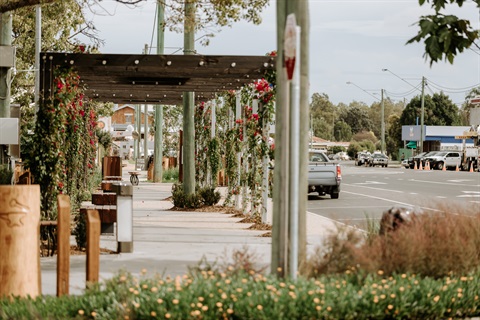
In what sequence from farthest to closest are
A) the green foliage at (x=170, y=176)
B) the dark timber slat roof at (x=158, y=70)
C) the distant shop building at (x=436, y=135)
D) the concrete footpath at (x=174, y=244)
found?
the distant shop building at (x=436, y=135)
the green foliage at (x=170, y=176)
the dark timber slat roof at (x=158, y=70)
the concrete footpath at (x=174, y=244)

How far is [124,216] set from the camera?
14336 millimetres

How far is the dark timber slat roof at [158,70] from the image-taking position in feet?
52.5

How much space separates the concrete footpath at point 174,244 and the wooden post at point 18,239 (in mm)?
543

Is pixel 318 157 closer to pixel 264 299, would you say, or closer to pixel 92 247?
pixel 92 247

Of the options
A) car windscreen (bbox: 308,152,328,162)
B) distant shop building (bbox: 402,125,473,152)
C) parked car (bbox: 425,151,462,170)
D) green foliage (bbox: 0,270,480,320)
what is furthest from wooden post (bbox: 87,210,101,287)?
distant shop building (bbox: 402,125,473,152)

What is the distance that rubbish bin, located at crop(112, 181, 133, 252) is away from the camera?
1424 cm

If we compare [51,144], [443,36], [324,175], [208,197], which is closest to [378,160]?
[324,175]

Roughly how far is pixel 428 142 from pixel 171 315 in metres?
110

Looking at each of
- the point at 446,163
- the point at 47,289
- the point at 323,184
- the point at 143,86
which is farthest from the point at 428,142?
the point at 47,289

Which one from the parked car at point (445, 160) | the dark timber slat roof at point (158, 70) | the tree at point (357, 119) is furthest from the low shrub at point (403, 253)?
the tree at point (357, 119)

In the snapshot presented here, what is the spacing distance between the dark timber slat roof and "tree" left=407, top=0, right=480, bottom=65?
280 inches

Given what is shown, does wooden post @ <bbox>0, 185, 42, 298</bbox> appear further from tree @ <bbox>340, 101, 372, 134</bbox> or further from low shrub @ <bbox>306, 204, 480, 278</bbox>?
tree @ <bbox>340, 101, 372, 134</bbox>

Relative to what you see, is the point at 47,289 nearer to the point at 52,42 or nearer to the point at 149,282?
the point at 149,282

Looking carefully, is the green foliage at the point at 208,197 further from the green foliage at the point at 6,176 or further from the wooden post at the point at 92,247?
the wooden post at the point at 92,247
